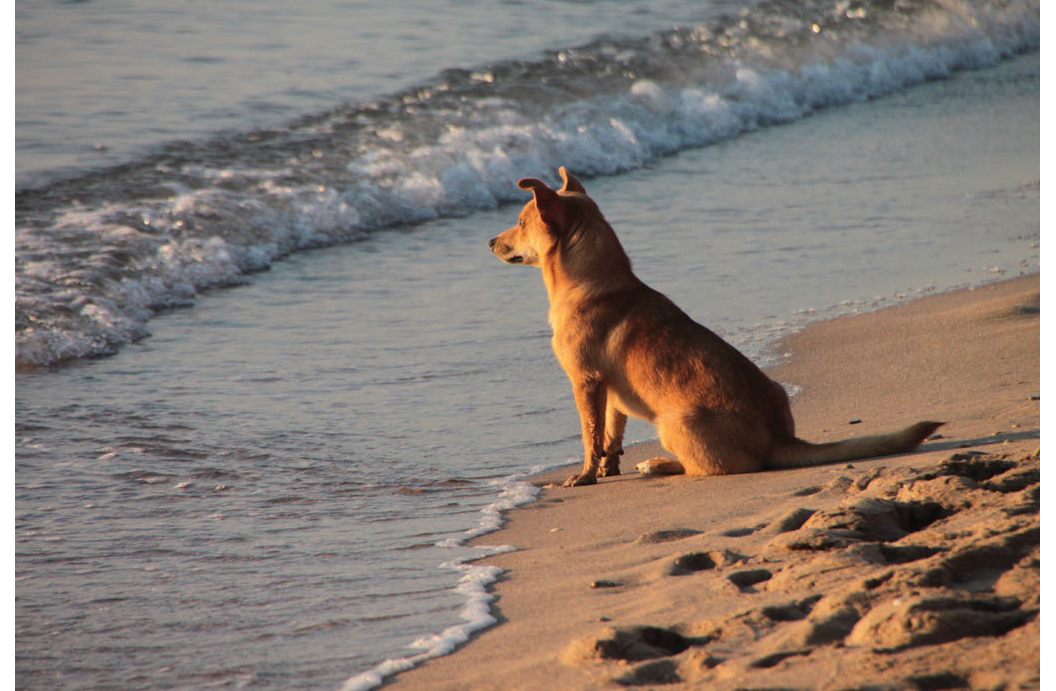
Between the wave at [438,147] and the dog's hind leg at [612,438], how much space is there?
3.61 meters

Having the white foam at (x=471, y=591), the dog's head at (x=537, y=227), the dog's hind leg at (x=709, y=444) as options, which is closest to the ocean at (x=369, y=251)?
the white foam at (x=471, y=591)

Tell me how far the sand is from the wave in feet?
14.8

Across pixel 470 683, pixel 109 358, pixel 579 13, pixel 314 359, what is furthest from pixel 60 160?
pixel 579 13

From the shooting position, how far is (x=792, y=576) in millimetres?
3273

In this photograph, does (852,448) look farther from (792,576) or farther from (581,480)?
(792,576)

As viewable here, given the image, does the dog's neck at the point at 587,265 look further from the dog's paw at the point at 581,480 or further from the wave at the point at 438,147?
the wave at the point at 438,147

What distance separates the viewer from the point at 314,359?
23.6ft

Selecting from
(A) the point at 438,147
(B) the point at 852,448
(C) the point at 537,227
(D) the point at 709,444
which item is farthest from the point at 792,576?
(A) the point at 438,147

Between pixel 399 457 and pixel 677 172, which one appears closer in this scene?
pixel 399 457

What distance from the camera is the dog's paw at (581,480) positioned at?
5320 mm

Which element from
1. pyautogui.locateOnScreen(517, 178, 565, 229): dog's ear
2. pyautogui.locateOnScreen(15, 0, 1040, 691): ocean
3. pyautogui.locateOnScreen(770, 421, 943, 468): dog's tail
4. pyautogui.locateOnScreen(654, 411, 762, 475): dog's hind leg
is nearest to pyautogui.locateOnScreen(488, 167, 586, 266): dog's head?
pyautogui.locateOnScreen(517, 178, 565, 229): dog's ear

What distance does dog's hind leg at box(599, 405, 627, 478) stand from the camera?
5570mm

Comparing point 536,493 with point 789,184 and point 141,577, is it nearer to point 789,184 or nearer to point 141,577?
point 141,577

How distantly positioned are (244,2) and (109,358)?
1206cm
